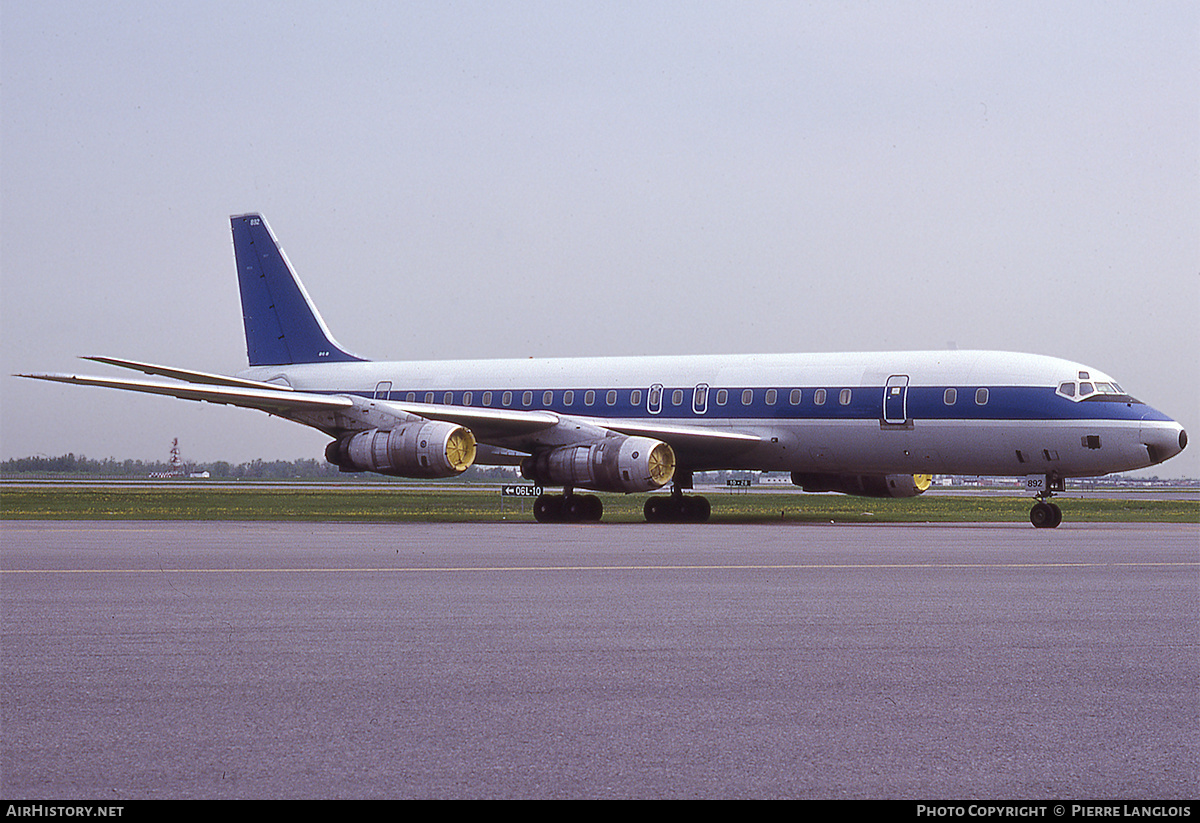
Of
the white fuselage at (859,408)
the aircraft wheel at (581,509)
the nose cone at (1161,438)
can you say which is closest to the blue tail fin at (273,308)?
the white fuselage at (859,408)

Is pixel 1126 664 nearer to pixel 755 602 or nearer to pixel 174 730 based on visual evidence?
pixel 755 602

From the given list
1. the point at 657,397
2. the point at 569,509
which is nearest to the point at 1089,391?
the point at 657,397

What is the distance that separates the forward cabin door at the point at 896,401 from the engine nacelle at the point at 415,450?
9.69 m

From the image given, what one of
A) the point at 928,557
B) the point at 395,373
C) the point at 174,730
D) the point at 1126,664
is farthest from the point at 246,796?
the point at 395,373

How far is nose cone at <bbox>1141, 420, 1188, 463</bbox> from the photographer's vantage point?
28344 mm

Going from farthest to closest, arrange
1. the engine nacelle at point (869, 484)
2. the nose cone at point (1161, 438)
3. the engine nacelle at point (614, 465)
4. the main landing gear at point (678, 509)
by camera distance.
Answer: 1. the engine nacelle at point (869, 484)
2. the main landing gear at point (678, 509)
3. the engine nacelle at point (614, 465)
4. the nose cone at point (1161, 438)

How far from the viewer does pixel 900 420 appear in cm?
3055

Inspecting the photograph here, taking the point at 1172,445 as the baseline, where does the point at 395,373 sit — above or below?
above

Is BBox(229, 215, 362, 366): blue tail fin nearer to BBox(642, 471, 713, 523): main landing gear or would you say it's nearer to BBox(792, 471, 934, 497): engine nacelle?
BBox(642, 471, 713, 523): main landing gear

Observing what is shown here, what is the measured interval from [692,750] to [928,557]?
12.6m

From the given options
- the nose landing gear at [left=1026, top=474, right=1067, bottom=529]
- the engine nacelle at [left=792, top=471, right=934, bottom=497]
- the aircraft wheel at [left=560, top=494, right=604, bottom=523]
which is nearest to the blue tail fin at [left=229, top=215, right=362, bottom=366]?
the aircraft wheel at [left=560, top=494, right=604, bottom=523]

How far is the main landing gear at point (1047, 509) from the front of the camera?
94.2 feet

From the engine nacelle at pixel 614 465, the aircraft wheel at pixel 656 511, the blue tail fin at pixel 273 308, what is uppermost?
the blue tail fin at pixel 273 308

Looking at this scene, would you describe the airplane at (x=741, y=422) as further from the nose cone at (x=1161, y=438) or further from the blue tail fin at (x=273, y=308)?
the blue tail fin at (x=273, y=308)
